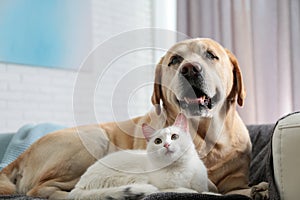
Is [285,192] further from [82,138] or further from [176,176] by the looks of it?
[82,138]

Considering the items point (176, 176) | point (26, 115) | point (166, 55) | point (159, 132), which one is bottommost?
point (26, 115)

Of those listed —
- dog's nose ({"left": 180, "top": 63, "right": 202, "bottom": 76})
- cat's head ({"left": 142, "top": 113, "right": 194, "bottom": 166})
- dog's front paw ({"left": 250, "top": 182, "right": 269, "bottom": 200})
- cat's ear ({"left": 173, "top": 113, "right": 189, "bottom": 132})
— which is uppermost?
dog's nose ({"left": 180, "top": 63, "right": 202, "bottom": 76})

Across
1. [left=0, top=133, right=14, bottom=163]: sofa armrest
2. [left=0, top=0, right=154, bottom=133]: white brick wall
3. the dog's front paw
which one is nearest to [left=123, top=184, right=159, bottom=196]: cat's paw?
the dog's front paw

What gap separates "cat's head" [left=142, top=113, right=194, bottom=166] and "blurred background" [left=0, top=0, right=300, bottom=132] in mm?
1167

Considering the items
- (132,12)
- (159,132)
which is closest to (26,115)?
(132,12)

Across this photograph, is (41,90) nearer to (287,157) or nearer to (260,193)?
(260,193)

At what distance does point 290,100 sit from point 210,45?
137 cm

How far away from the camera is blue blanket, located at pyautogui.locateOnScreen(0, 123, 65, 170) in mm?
2209

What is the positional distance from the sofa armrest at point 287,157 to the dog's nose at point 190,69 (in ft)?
1.25

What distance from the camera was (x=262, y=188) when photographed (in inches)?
51.1

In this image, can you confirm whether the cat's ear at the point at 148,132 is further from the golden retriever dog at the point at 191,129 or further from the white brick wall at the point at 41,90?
the white brick wall at the point at 41,90

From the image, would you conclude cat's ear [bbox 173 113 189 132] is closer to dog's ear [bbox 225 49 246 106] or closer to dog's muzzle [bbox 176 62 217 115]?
dog's muzzle [bbox 176 62 217 115]

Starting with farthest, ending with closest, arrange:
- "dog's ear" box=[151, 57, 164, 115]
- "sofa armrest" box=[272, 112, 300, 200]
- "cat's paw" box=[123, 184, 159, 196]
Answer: "dog's ear" box=[151, 57, 164, 115], "cat's paw" box=[123, 184, 159, 196], "sofa armrest" box=[272, 112, 300, 200]

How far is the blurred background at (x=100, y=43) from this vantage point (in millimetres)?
2732
